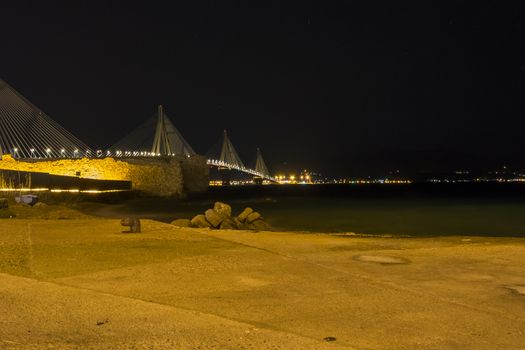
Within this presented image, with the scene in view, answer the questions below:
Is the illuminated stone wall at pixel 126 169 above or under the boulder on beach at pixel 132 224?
above

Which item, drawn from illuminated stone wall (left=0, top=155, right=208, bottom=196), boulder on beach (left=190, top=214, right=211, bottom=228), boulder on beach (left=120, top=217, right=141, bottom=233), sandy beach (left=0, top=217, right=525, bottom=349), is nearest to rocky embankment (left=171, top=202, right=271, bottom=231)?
boulder on beach (left=190, top=214, right=211, bottom=228)

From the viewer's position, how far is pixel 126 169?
61188 millimetres

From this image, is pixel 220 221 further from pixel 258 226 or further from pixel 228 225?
pixel 258 226

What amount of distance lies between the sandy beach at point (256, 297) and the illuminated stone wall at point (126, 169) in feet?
144

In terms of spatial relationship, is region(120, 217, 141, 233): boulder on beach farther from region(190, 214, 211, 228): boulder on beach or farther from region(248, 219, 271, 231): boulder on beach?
region(248, 219, 271, 231): boulder on beach

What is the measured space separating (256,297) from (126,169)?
5709cm

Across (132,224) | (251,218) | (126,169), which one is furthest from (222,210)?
(126,169)

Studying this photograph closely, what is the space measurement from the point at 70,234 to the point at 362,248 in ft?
21.8

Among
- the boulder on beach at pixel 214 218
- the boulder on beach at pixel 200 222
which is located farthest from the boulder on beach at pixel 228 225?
the boulder on beach at pixel 200 222

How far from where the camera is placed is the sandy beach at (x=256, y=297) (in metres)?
4.62

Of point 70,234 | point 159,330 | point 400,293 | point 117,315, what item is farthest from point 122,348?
point 70,234

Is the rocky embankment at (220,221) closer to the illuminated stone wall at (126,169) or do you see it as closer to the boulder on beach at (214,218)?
the boulder on beach at (214,218)

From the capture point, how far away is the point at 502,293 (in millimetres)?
6543

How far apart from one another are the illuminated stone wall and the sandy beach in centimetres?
4376
